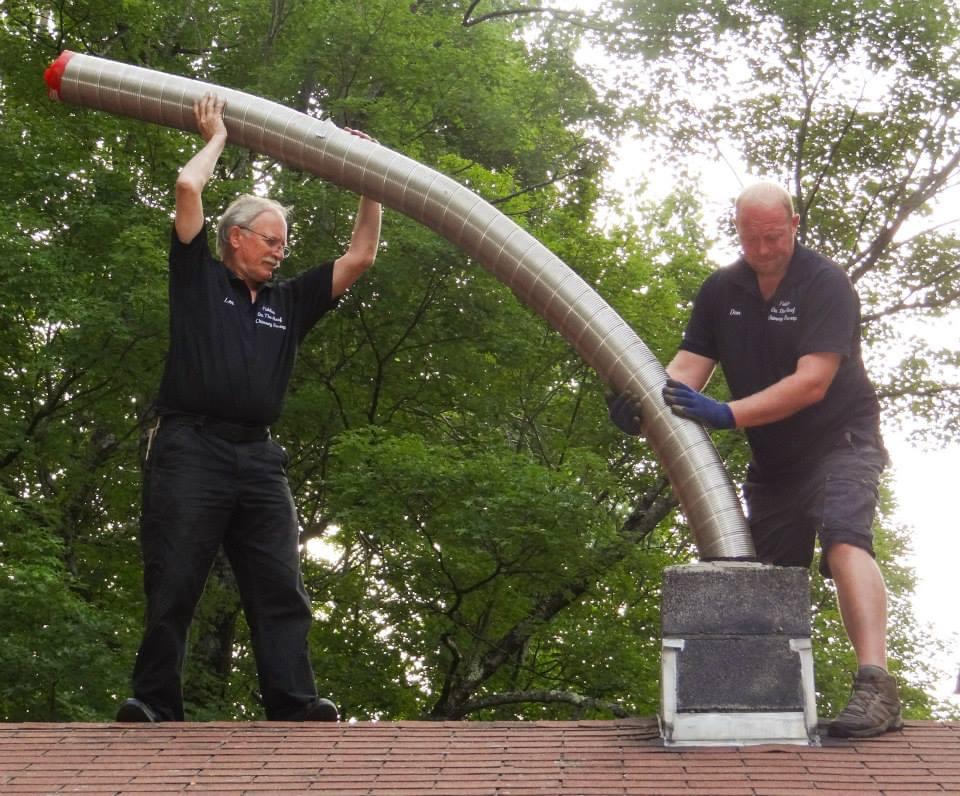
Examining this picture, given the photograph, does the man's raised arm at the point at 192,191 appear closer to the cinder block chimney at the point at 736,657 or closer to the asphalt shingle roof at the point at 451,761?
the asphalt shingle roof at the point at 451,761

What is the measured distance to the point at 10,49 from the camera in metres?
14.5

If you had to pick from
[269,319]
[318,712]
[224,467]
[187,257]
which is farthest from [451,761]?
[187,257]

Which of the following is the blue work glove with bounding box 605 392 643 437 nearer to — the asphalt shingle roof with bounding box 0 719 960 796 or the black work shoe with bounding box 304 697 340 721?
the asphalt shingle roof with bounding box 0 719 960 796

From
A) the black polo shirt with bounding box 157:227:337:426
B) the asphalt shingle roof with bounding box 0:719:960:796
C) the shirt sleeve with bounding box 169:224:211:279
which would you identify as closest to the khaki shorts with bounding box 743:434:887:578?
the asphalt shingle roof with bounding box 0:719:960:796

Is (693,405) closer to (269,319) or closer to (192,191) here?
(269,319)

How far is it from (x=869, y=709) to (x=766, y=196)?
64.1 inches

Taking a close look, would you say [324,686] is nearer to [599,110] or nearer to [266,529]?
[599,110]

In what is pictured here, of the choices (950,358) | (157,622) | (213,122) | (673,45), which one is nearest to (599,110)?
(673,45)

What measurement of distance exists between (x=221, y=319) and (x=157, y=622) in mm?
1040

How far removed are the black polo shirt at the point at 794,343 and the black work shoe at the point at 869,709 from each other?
2.42ft

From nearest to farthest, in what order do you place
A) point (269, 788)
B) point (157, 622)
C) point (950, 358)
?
point (269, 788), point (157, 622), point (950, 358)

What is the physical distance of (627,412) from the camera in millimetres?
4773

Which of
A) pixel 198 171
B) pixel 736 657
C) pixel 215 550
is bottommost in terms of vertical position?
pixel 736 657

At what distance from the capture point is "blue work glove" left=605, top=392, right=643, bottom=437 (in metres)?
4.77
